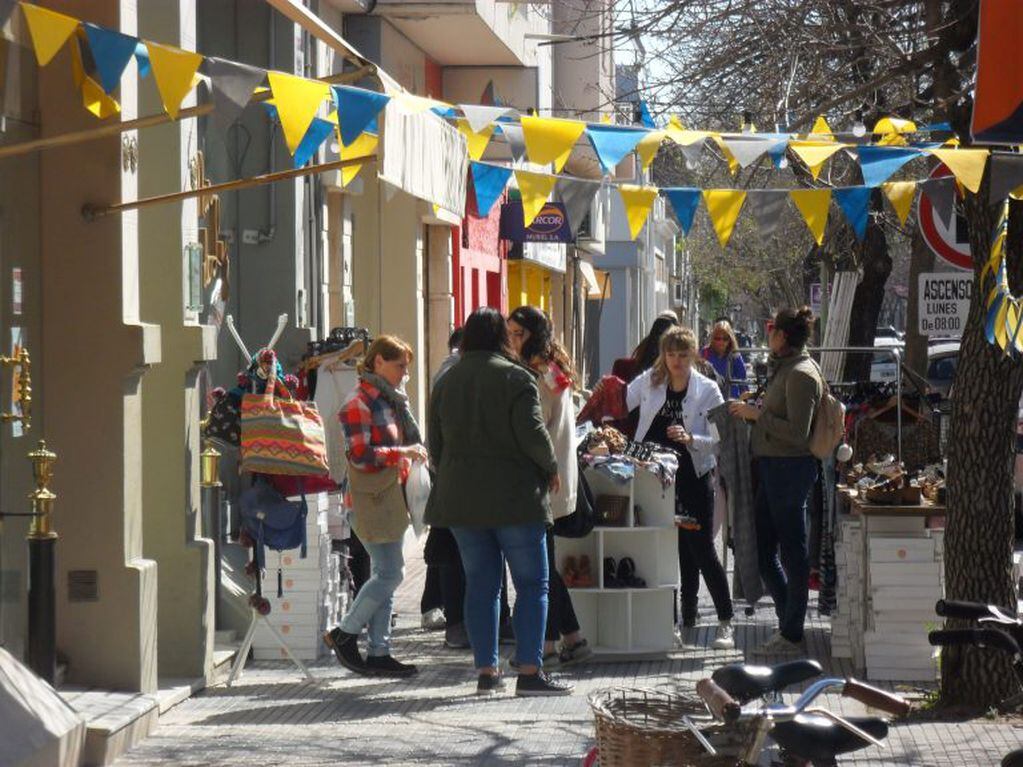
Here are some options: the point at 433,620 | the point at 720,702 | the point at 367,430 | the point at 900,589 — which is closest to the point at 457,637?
the point at 433,620

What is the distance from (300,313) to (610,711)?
8.64 meters

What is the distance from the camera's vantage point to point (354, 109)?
8016mm

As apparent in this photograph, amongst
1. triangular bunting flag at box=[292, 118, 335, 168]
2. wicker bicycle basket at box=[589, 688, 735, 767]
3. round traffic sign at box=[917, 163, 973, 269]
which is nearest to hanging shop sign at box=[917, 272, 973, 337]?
round traffic sign at box=[917, 163, 973, 269]

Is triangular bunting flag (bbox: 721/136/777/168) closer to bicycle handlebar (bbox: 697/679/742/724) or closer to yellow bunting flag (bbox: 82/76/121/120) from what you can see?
yellow bunting flag (bbox: 82/76/121/120)

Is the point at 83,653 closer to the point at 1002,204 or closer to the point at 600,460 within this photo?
the point at 600,460

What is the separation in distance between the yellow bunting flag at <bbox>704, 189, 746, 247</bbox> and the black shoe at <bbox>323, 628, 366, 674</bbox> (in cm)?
295

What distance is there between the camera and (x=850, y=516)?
436 inches

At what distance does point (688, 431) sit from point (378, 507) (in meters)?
2.31

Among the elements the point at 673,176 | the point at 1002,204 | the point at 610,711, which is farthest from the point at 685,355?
the point at 673,176

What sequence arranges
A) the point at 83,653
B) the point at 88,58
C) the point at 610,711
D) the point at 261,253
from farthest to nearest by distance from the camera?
1. the point at 261,253
2. the point at 83,653
3. the point at 88,58
4. the point at 610,711

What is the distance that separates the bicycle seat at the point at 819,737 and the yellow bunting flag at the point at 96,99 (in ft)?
15.5

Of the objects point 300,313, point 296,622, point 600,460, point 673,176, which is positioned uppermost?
point 673,176

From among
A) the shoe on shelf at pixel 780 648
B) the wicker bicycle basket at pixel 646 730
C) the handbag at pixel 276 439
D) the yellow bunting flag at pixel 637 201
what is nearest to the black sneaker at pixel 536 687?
the handbag at pixel 276 439

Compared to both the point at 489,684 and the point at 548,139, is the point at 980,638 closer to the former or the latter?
the point at 548,139
